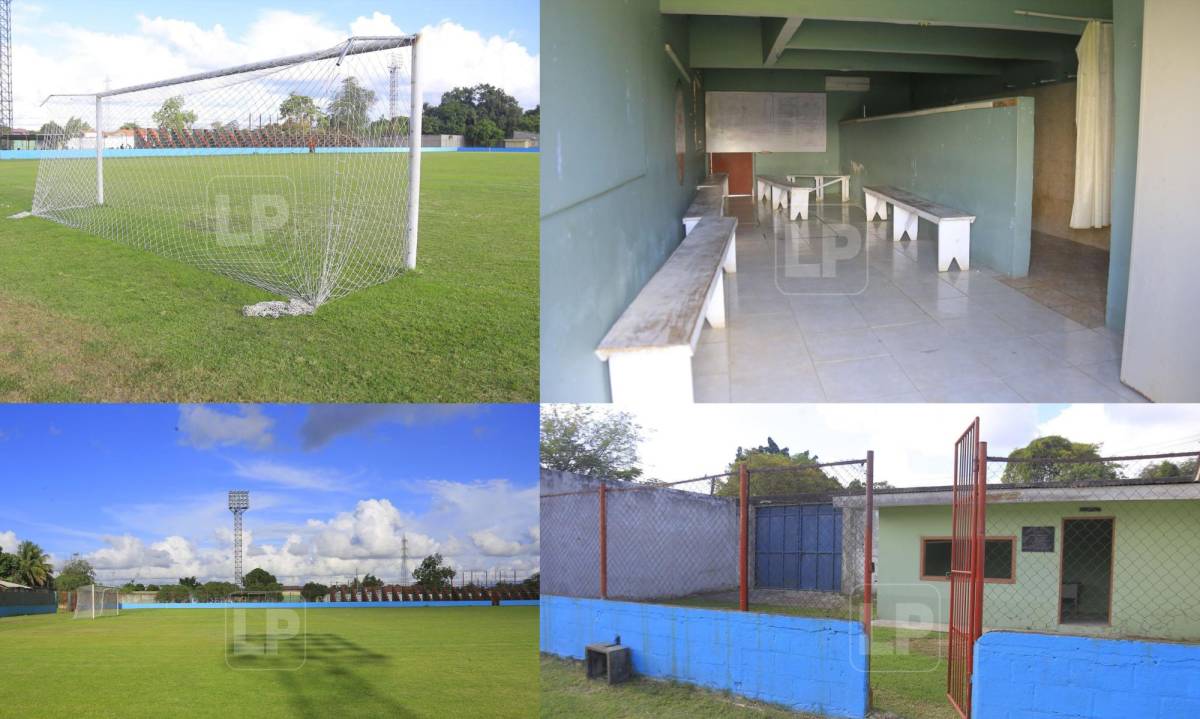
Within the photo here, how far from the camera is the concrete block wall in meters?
7.22

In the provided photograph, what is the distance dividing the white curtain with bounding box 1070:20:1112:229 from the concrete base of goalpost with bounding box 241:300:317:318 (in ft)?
18.9

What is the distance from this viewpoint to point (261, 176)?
11.3 meters

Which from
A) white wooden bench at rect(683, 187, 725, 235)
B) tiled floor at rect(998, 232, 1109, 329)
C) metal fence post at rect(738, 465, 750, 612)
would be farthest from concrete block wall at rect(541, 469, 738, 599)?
tiled floor at rect(998, 232, 1109, 329)

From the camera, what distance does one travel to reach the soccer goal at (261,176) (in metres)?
5.79

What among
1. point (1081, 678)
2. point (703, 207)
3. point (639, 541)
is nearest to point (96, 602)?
point (639, 541)

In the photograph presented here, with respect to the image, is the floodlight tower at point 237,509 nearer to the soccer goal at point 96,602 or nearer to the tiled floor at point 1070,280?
the soccer goal at point 96,602

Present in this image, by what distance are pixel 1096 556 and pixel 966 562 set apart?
12.5 feet

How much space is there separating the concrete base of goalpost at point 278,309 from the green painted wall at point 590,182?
2216mm

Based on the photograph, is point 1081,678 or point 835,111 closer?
point 1081,678

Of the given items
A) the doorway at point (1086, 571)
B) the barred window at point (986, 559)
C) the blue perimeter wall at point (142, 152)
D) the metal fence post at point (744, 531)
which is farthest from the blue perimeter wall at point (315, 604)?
the metal fence post at point (744, 531)

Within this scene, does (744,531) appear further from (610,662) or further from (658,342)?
(658,342)

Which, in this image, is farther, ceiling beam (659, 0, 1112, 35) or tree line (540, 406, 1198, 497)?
tree line (540, 406, 1198, 497)

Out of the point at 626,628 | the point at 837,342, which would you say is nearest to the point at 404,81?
the point at 837,342

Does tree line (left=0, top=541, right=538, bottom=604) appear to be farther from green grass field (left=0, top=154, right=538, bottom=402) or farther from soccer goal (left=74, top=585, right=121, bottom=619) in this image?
green grass field (left=0, top=154, right=538, bottom=402)
